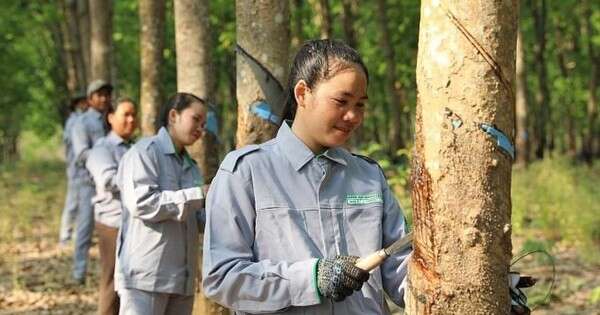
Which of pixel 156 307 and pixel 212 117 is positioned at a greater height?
pixel 212 117

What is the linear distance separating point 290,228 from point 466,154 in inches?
25.0

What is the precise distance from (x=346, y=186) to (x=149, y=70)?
19.7 ft

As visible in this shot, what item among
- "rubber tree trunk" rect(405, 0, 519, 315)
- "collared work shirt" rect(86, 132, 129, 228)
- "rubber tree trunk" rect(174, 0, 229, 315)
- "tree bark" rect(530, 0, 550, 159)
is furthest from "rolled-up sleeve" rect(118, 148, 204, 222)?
"tree bark" rect(530, 0, 550, 159)

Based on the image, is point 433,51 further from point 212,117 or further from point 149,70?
point 149,70

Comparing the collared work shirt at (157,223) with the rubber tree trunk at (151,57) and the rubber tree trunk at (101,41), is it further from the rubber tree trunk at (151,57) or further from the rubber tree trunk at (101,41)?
the rubber tree trunk at (101,41)

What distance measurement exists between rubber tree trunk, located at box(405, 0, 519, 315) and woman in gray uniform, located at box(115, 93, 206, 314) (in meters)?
2.52

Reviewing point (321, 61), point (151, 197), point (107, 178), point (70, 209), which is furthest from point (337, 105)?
point (70, 209)

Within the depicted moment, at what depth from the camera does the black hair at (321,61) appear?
2.75 m

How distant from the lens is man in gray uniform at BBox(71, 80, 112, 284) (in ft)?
30.3

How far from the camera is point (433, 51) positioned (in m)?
2.49

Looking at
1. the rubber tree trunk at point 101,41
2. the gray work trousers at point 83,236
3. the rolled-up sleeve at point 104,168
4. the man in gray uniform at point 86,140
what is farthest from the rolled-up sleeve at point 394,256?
the rubber tree trunk at point 101,41

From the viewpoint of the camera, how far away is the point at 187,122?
5137 millimetres

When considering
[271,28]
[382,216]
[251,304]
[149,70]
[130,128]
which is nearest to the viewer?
[251,304]

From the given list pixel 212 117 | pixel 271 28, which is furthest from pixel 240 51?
pixel 212 117
